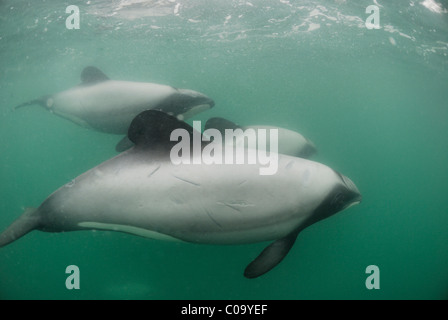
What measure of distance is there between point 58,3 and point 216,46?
14592 mm

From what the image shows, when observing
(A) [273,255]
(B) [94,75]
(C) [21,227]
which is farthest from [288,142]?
(C) [21,227]

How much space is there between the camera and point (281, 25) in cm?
2134

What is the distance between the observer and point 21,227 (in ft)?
12.9

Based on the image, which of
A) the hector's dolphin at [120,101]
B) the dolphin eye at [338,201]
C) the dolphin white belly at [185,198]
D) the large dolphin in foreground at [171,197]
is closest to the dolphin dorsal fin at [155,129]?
the large dolphin in foreground at [171,197]

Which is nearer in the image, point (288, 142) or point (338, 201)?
point (338, 201)

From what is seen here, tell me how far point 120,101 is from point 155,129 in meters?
4.37

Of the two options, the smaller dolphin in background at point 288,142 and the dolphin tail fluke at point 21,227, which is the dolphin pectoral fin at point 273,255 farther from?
the smaller dolphin in background at point 288,142

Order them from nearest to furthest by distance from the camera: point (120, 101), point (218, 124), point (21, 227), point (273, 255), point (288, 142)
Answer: point (21, 227), point (273, 255), point (218, 124), point (120, 101), point (288, 142)

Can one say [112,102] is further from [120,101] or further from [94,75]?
[94,75]

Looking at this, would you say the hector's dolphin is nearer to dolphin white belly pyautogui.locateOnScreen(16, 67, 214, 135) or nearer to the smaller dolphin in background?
dolphin white belly pyautogui.locateOnScreen(16, 67, 214, 135)

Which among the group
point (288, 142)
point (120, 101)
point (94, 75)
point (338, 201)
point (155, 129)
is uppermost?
point (94, 75)

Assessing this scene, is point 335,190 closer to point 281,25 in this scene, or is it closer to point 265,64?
point 281,25

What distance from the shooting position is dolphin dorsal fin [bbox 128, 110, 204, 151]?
353cm
